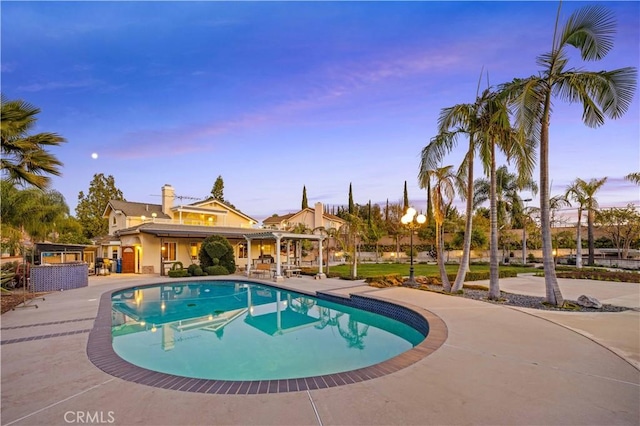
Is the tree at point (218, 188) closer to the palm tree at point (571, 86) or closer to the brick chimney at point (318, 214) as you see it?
the brick chimney at point (318, 214)

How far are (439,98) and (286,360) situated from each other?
1377 centimetres

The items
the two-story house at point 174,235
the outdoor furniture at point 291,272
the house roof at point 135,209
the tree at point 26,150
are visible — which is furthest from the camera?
the house roof at point 135,209

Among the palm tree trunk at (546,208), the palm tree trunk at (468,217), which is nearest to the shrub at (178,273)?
the palm tree trunk at (468,217)

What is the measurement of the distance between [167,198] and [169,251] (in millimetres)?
6856

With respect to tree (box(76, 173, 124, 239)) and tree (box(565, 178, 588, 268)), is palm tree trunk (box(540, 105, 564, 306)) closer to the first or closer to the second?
tree (box(565, 178, 588, 268))

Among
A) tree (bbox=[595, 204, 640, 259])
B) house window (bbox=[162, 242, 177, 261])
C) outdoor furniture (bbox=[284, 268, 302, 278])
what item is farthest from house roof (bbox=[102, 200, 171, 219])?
tree (bbox=[595, 204, 640, 259])

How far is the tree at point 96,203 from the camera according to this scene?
38125 mm

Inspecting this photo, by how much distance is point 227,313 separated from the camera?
10883mm

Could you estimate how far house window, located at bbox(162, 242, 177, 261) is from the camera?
22.0 m

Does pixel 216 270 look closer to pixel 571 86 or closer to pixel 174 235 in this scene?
pixel 174 235

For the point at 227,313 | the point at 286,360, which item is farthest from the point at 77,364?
Result: the point at 227,313

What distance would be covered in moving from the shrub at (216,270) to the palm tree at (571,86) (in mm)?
16667

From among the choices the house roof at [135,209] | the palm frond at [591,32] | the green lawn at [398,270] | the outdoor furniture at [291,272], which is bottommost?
the green lawn at [398,270]

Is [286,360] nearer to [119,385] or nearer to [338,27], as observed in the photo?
[119,385]
